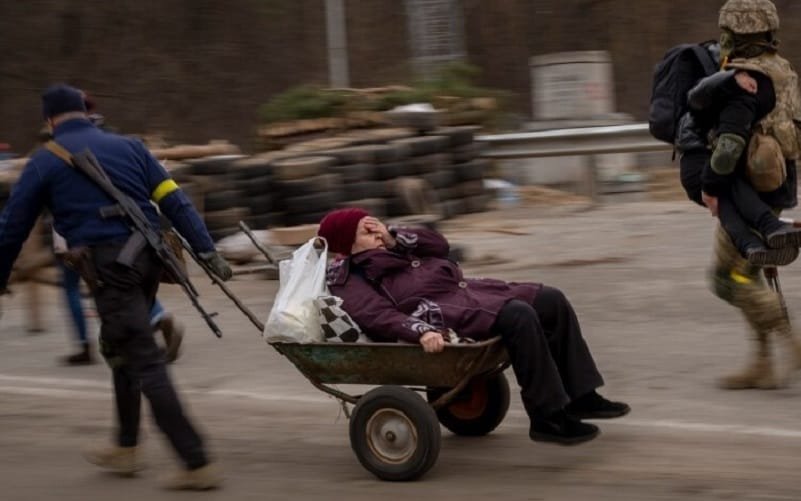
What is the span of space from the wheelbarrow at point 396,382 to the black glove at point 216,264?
5.0 inches

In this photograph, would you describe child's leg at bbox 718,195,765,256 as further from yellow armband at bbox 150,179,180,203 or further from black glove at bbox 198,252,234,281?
yellow armband at bbox 150,179,180,203

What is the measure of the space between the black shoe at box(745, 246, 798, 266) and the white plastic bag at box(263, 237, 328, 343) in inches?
90.9

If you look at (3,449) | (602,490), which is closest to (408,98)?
(3,449)

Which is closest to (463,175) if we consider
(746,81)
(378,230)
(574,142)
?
(574,142)

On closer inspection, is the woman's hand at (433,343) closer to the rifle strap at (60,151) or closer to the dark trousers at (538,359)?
the dark trousers at (538,359)

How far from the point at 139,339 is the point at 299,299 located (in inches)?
29.4

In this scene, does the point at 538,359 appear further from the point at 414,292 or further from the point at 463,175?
the point at 463,175

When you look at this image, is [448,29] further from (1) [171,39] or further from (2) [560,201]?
(1) [171,39]

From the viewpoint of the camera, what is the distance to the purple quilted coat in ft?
23.5

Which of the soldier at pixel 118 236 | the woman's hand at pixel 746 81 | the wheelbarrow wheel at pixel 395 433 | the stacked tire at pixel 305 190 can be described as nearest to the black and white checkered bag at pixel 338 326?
the wheelbarrow wheel at pixel 395 433

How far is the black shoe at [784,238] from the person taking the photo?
27.0ft

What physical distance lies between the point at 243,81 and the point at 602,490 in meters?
26.1

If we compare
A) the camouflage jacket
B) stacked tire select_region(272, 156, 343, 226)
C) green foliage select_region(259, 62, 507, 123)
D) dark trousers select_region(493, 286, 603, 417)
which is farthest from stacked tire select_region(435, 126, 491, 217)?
dark trousers select_region(493, 286, 603, 417)

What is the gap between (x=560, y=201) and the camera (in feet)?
56.0
